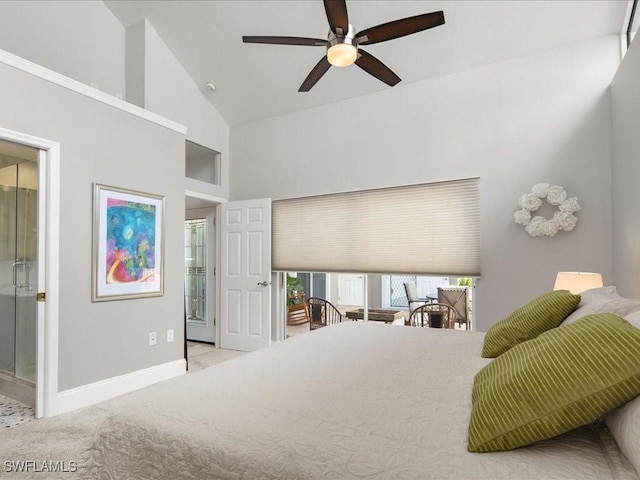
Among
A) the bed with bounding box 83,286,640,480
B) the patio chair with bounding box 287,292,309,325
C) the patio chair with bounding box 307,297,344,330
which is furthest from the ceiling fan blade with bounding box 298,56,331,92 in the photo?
the patio chair with bounding box 287,292,309,325

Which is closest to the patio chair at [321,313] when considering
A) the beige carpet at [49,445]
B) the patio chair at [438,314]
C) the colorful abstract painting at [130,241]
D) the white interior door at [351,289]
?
the white interior door at [351,289]

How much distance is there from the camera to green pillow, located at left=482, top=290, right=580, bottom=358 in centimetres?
172

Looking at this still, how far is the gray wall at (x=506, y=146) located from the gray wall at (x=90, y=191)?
6.64ft

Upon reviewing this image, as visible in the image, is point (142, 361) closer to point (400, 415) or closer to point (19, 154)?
point (19, 154)

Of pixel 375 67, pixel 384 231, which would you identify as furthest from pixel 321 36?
pixel 384 231

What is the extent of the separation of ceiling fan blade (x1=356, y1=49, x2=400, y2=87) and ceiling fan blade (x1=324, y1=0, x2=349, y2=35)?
30 cm

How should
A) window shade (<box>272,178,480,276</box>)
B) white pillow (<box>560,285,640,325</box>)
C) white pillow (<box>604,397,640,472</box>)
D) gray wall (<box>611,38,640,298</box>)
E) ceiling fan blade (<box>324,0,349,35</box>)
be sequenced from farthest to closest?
window shade (<box>272,178,480,276</box>) < gray wall (<box>611,38,640,298</box>) < ceiling fan blade (<box>324,0,349,35</box>) < white pillow (<box>560,285,640,325</box>) < white pillow (<box>604,397,640,472</box>)

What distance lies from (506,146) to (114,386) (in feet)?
13.9

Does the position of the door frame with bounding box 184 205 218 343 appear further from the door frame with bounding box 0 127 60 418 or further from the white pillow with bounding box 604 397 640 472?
the white pillow with bounding box 604 397 640 472

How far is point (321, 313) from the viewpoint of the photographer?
15.5ft

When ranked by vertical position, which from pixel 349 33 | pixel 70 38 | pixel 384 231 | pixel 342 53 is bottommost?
pixel 384 231

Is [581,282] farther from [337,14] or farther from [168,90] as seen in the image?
[168,90]

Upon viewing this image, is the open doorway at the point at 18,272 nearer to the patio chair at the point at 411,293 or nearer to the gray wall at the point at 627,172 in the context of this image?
the patio chair at the point at 411,293

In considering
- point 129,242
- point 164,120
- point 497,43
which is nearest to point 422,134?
point 497,43
